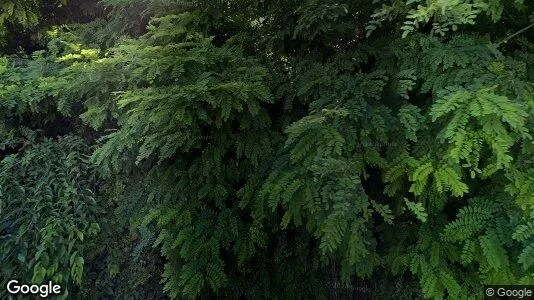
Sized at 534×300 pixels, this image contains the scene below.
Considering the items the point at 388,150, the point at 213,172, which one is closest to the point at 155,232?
the point at 213,172

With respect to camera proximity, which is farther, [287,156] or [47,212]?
[47,212]

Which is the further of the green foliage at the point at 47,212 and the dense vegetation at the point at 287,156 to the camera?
the green foliage at the point at 47,212

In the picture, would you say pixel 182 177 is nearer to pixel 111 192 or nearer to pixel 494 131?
pixel 111 192

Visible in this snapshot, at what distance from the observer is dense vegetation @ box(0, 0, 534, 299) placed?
236 centimetres

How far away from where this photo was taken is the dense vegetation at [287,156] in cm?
236

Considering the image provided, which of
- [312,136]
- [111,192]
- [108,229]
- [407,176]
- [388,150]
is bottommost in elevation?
[108,229]

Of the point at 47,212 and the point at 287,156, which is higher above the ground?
the point at 287,156

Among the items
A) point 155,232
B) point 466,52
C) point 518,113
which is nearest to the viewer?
point 518,113

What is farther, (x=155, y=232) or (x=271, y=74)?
(x=155, y=232)

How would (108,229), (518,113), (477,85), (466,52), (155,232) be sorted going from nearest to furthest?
(518,113)
(477,85)
(466,52)
(155,232)
(108,229)

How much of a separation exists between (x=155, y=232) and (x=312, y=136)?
5.69 feet

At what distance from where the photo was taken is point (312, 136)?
2586mm

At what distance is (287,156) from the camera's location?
2805mm

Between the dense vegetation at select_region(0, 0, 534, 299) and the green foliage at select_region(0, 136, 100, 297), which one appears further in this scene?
the green foliage at select_region(0, 136, 100, 297)
